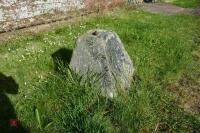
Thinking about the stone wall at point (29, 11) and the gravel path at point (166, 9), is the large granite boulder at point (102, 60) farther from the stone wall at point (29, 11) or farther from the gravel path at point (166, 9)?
the gravel path at point (166, 9)

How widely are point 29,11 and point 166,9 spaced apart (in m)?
7.53

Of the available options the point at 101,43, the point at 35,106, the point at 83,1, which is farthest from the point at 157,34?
the point at 35,106

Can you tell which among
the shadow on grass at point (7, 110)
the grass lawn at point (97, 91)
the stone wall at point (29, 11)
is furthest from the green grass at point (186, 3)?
the shadow on grass at point (7, 110)

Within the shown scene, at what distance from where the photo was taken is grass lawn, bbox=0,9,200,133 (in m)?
5.93

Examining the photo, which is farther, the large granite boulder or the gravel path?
the gravel path

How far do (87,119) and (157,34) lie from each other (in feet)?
21.8

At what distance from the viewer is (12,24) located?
11.5m

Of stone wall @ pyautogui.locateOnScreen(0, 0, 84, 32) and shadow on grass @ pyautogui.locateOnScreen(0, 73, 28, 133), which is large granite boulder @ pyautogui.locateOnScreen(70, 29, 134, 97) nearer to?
shadow on grass @ pyautogui.locateOnScreen(0, 73, 28, 133)

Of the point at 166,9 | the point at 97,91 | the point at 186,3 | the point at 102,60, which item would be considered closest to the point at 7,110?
the point at 97,91

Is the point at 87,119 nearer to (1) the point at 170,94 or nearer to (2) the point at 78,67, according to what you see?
(2) the point at 78,67

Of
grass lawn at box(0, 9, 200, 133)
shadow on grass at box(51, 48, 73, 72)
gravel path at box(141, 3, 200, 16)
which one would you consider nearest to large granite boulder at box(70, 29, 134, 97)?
grass lawn at box(0, 9, 200, 133)

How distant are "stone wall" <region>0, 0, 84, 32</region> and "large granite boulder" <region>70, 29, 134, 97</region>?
453 cm

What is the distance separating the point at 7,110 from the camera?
690cm

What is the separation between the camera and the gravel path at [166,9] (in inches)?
648
